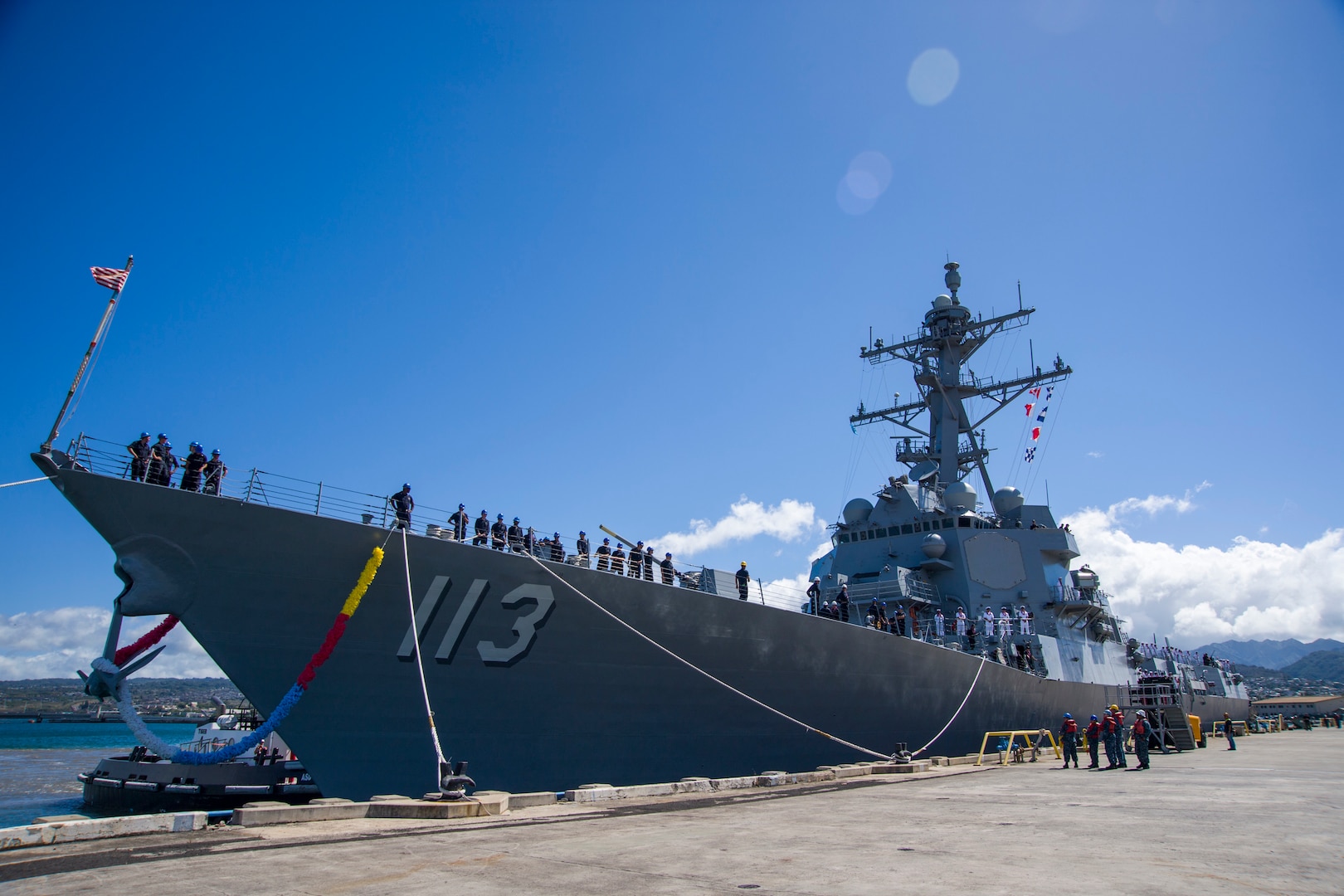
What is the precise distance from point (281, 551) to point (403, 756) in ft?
8.81

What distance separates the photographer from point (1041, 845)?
486cm

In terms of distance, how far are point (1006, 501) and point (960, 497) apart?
1.84 metres

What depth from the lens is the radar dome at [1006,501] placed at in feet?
63.6

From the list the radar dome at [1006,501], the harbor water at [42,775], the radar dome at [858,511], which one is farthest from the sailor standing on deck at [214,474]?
the radar dome at [1006,501]

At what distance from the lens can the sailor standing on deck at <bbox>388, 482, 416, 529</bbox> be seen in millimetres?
8797

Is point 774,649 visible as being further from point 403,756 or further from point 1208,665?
point 1208,665

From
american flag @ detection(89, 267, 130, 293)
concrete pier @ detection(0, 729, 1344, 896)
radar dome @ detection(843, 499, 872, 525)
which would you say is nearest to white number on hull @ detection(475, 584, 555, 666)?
concrete pier @ detection(0, 729, 1344, 896)

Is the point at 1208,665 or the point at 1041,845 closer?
the point at 1041,845

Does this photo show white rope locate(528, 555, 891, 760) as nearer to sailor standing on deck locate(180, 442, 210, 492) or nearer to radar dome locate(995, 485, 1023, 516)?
sailor standing on deck locate(180, 442, 210, 492)

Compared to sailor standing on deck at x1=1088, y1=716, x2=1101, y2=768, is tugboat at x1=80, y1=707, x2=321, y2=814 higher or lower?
lower

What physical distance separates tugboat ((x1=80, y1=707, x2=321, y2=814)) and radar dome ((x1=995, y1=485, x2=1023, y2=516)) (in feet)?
56.1

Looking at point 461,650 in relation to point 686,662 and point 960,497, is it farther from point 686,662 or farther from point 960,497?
point 960,497

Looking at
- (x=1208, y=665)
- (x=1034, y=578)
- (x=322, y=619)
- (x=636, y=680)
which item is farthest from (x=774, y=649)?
(x=1208, y=665)

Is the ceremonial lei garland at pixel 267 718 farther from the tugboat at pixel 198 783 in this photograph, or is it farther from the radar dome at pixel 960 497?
the radar dome at pixel 960 497
